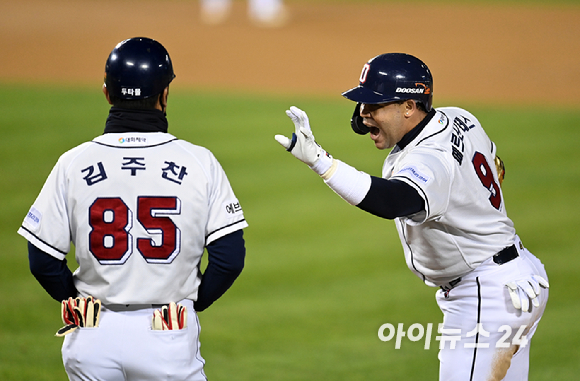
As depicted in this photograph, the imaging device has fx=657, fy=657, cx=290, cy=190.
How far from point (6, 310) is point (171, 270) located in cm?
403

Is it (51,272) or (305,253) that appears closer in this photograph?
(51,272)

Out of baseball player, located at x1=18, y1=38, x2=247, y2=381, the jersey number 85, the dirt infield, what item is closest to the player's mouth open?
baseball player, located at x1=18, y1=38, x2=247, y2=381

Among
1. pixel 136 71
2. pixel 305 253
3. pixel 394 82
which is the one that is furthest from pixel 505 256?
pixel 305 253

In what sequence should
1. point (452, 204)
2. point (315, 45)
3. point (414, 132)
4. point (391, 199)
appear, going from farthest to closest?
point (315, 45) < point (414, 132) < point (452, 204) < point (391, 199)

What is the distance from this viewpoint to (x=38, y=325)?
5633 millimetres

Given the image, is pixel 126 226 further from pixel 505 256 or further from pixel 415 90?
pixel 505 256

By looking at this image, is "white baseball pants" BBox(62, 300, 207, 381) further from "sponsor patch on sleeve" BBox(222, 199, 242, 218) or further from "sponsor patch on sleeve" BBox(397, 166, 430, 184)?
"sponsor patch on sleeve" BBox(397, 166, 430, 184)

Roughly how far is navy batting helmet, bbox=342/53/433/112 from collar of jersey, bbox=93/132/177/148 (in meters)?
1.11

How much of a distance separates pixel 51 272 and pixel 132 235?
0.40m

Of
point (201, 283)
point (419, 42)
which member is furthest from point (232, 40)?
point (201, 283)

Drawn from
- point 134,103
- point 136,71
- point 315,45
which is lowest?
point 134,103

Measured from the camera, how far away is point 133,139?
2559 millimetres

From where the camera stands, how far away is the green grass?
5125mm

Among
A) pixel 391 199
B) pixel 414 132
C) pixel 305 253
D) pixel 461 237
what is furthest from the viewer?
pixel 305 253
